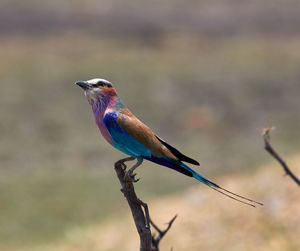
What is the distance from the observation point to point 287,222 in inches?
507

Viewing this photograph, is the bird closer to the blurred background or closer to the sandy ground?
the sandy ground

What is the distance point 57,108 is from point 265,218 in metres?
20.9

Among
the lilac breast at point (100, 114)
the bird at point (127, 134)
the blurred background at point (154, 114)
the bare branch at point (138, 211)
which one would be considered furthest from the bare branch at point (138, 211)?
the blurred background at point (154, 114)

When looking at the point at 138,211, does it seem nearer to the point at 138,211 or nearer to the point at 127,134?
the point at 138,211

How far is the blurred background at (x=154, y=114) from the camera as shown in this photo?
15.4 metres

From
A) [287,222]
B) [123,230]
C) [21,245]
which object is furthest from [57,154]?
[287,222]

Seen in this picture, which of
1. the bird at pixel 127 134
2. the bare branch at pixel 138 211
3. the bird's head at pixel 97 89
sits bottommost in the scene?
the bare branch at pixel 138 211

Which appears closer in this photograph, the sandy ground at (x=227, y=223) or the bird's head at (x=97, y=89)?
the bird's head at (x=97, y=89)

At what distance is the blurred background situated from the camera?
50.4ft

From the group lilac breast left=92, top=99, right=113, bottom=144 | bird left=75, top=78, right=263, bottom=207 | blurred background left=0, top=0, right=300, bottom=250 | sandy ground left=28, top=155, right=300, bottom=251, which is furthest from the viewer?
blurred background left=0, top=0, right=300, bottom=250

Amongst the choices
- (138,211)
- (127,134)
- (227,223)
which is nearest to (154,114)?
(227,223)

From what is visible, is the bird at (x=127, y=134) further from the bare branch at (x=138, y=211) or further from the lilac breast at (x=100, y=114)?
the bare branch at (x=138, y=211)

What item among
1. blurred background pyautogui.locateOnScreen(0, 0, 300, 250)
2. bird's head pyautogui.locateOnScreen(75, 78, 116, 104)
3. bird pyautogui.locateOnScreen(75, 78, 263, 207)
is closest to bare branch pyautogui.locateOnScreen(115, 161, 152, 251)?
bird pyautogui.locateOnScreen(75, 78, 263, 207)

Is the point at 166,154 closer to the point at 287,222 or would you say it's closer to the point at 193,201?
the point at 287,222
